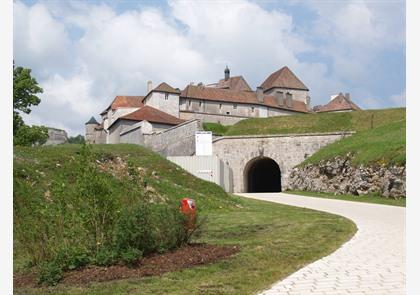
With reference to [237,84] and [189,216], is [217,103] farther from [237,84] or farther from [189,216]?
[189,216]

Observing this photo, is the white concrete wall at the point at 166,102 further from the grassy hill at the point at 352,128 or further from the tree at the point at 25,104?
the tree at the point at 25,104

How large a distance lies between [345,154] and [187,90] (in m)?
41.7

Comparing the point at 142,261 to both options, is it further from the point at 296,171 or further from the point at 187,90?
A: the point at 187,90

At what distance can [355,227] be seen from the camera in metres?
12.9

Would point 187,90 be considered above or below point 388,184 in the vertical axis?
above

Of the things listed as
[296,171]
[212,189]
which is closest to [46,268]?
[212,189]

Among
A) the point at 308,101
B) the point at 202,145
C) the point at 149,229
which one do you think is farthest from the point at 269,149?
the point at 308,101

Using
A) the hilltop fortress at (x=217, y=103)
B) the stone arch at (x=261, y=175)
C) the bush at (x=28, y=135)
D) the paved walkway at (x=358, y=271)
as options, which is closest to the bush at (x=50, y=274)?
the paved walkway at (x=358, y=271)

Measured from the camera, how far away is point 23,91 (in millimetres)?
36812

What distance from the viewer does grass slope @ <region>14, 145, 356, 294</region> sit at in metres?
6.78

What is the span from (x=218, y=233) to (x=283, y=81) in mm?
75946

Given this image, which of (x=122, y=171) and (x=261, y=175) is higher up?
(x=122, y=171)

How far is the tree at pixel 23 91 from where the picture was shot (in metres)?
36.3

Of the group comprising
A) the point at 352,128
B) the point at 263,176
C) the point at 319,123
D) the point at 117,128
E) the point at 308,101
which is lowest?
the point at 263,176
